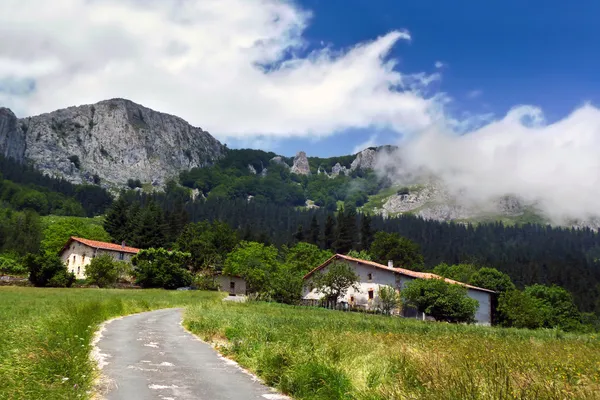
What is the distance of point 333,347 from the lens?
1527cm

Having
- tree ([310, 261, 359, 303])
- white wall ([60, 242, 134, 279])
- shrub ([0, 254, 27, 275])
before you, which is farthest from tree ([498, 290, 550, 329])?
shrub ([0, 254, 27, 275])

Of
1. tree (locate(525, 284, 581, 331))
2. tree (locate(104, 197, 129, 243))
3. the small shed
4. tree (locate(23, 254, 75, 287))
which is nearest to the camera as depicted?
tree (locate(23, 254, 75, 287))

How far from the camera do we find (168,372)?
47.9ft

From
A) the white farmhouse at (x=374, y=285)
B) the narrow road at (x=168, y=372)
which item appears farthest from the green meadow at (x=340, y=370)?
the white farmhouse at (x=374, y=285)

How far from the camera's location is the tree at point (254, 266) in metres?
84.9

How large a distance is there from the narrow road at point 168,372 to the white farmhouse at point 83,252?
87.2 meters

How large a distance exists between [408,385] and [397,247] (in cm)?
12280

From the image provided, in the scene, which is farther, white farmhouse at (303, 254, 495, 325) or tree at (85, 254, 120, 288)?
tree at (85, 254, 120, 288)

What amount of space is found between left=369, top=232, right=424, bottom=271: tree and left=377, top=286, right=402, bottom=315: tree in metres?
56.3

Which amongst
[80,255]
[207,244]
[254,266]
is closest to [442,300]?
[254,266]

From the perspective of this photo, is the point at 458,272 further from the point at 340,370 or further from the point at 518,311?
the point at 340,370

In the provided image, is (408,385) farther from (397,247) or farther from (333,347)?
(397,247)

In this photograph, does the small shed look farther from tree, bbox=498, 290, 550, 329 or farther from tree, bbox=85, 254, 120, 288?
tree, bbox=498, 290, 550, 329

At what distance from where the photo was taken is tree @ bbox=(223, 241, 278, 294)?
84875mm
